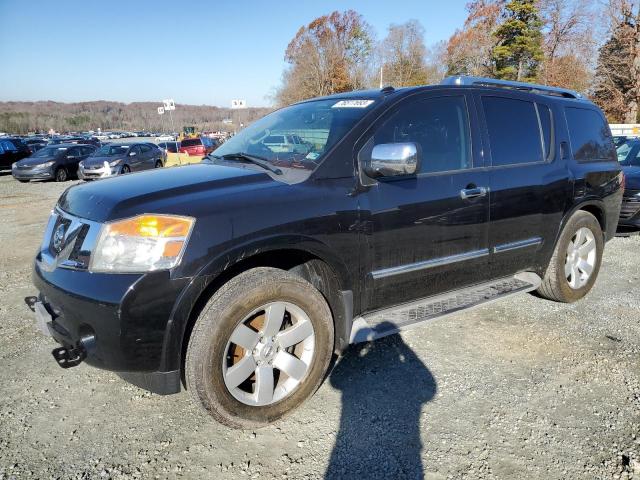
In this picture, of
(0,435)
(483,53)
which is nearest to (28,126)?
(483,53)

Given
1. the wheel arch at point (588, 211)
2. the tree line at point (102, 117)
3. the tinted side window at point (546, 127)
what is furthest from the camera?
the tree line at point (102, 117)

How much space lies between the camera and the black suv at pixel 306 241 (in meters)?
2.18

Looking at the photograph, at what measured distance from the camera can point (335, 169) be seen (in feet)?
8.85

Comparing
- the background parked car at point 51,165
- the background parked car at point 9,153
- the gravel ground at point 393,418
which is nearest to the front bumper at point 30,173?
the background parked car at point 51,165

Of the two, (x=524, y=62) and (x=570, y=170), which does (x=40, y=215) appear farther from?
(x=524, y=62)

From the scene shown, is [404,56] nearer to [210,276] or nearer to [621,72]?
[621,72]

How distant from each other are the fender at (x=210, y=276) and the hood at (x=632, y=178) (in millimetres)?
6540

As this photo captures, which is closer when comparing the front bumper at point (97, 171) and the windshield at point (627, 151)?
the windshield at point (627, 151)

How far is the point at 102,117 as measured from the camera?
14338 cm

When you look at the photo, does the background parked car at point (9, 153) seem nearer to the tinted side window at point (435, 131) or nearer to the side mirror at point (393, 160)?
the tinted side window at point (435, 131)

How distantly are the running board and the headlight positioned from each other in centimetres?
124

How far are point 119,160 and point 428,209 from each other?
685 inches

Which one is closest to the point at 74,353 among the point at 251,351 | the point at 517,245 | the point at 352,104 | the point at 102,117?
the point at 251,351

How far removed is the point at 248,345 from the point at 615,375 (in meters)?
2.43
